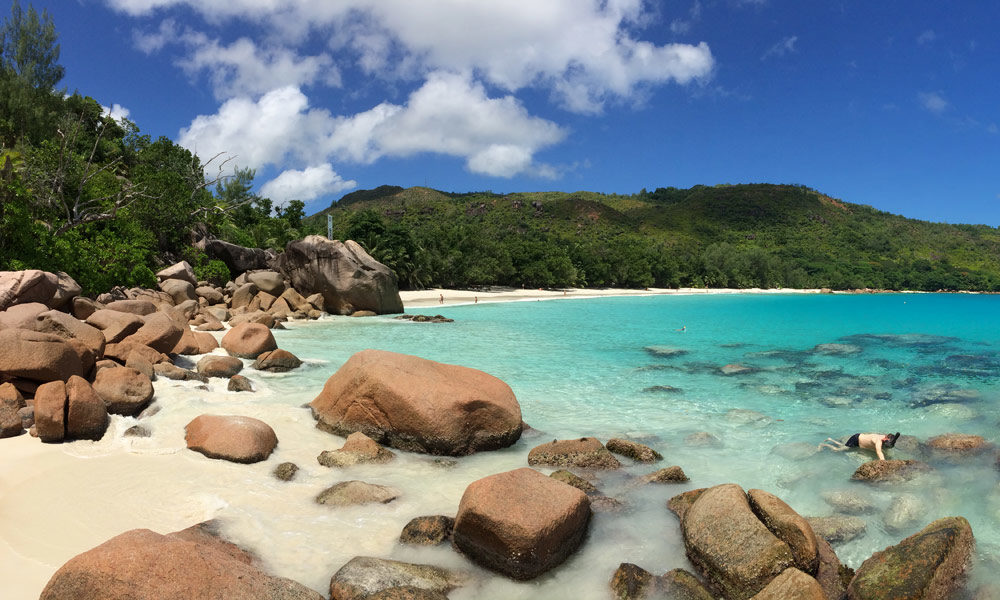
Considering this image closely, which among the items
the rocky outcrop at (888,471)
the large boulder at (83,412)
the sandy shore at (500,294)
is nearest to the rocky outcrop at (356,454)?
the large boulder at (83,412)

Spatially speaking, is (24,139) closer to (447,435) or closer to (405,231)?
(405,231)

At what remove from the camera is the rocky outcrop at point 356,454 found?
270 inches

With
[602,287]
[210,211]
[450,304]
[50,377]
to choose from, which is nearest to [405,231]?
[450,304]

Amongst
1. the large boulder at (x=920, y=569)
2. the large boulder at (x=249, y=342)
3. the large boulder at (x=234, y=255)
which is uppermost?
the large boulder at (x=234, y=255)

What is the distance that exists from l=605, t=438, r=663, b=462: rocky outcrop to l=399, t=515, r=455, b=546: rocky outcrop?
10.8ft

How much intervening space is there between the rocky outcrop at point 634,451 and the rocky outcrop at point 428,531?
10.8 feet

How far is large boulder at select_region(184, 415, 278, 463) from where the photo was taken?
673 cm

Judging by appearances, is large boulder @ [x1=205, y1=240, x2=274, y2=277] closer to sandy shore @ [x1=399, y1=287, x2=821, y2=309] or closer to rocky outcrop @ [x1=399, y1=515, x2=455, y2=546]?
sandy shore @ [x1=399, y1=287, x2=821, y2=309]

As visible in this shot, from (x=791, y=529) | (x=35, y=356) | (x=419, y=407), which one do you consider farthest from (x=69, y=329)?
(x=791, y=529)

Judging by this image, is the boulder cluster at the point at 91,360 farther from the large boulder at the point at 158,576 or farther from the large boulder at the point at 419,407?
the large boulder at the point at 158,576

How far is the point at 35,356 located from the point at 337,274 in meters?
20.6

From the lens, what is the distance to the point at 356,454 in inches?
276

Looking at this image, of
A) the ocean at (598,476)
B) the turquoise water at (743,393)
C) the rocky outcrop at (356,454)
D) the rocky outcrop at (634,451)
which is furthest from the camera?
the rocky outcrop at (634,451)

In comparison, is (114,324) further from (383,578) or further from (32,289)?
(383,578)
